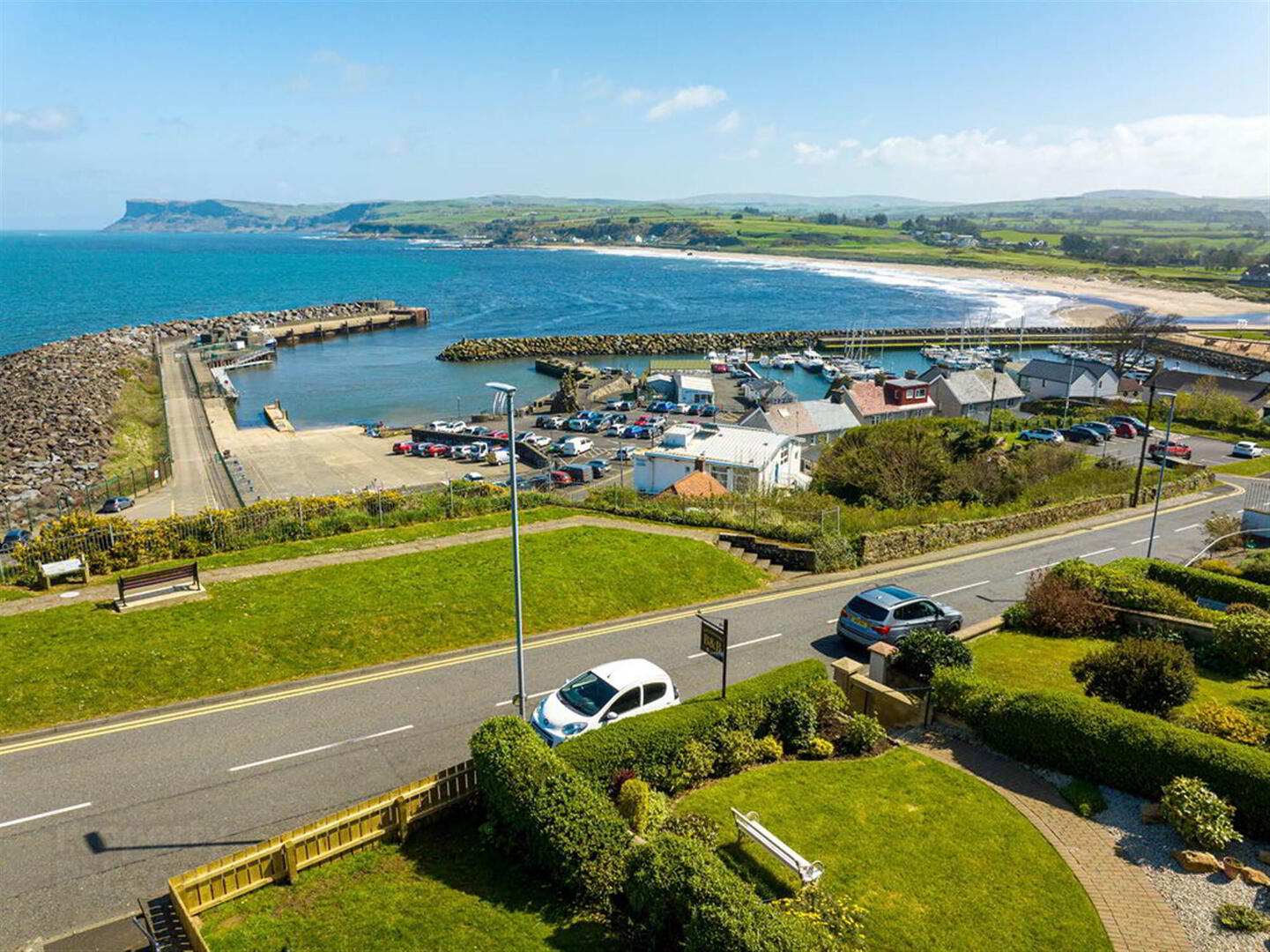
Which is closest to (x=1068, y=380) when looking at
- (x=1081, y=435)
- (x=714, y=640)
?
(x=1081, y=435)

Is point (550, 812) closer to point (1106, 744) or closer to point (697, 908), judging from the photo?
point (697, 908)

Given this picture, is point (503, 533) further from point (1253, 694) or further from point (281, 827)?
point (1253, 694)

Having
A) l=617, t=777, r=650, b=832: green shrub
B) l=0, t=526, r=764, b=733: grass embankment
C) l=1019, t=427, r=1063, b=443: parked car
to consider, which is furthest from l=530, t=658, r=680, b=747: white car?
l=1019, t=427, r=1063, b=443: parked car

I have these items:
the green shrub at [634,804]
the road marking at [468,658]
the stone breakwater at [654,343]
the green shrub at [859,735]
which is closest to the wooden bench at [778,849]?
the green shrub at [634,804]

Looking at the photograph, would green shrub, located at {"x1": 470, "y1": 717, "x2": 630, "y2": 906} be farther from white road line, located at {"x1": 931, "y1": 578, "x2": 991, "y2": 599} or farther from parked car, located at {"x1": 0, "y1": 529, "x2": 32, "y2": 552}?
parked car, located at {"x1": 0, "y1": 529, "x2": 32, "y2": 552}

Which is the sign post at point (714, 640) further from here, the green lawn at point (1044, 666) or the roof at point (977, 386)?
→ the roof at point (977, 386)
